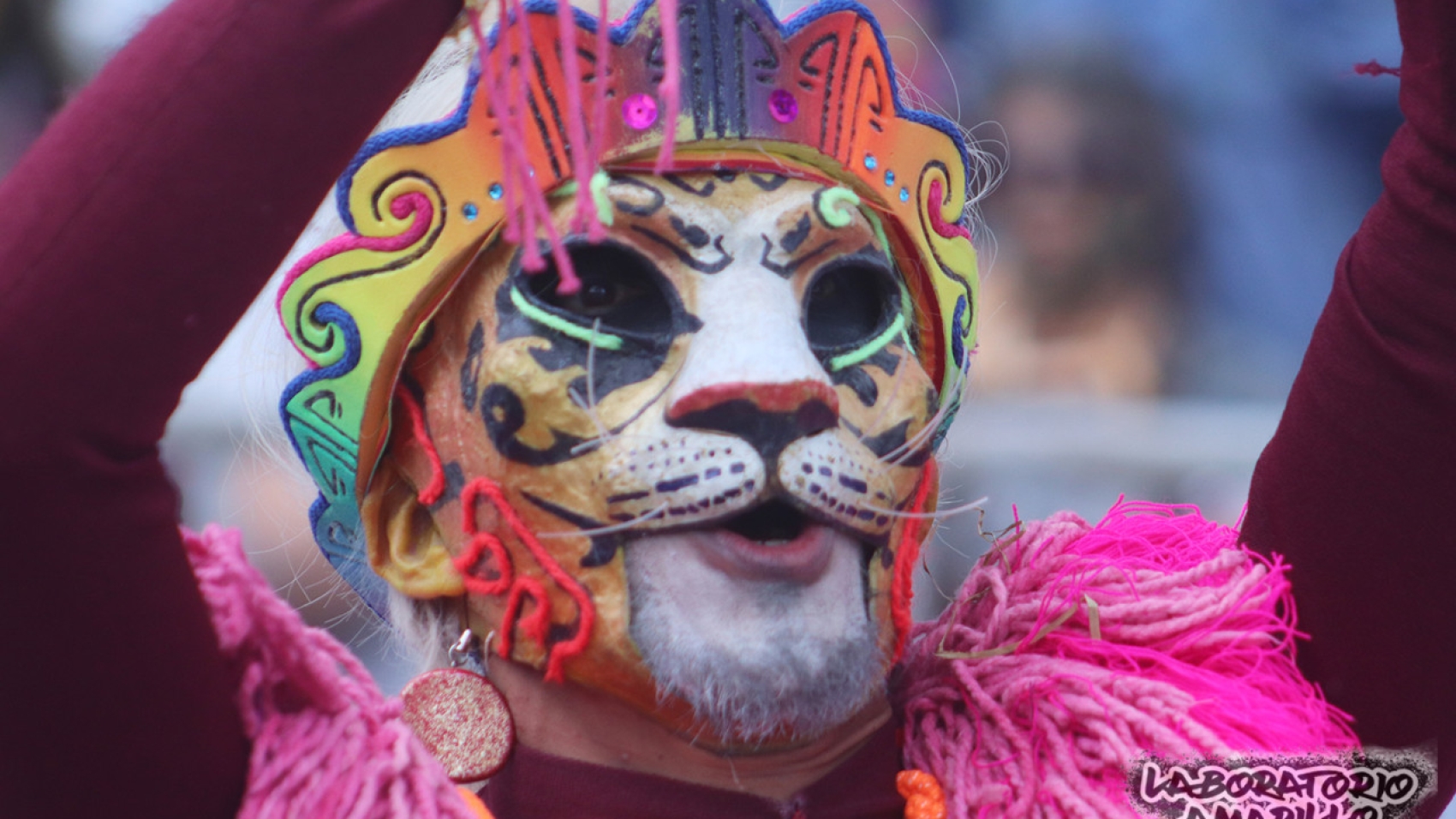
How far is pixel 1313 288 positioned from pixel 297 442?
3.01 metres

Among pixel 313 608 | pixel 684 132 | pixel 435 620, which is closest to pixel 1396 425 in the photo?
pixel 684 132

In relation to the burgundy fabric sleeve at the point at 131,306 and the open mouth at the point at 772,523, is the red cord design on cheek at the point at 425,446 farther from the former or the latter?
the burgundy fabric sleeve at the point at 131,306

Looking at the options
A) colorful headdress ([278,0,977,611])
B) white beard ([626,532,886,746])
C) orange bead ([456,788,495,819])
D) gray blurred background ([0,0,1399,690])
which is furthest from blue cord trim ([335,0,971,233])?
gray blurred background ([0,0,1399,690])

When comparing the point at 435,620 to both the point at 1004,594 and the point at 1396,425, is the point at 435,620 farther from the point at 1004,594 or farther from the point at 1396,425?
the point at 1396,425

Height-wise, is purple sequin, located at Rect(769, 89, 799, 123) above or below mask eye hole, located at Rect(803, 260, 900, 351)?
above

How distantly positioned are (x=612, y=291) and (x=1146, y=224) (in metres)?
2.51

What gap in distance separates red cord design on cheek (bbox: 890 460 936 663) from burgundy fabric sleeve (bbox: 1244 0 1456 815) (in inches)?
18.1

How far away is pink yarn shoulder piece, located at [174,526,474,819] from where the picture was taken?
4.62ft

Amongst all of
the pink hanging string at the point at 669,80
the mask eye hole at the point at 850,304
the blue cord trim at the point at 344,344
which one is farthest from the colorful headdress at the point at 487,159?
the pink hanging string at the point at 669,80

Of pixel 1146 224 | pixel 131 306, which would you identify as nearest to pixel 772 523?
pixel 131 306

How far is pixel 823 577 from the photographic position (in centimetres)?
168

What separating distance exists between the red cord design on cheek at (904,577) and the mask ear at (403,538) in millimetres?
552

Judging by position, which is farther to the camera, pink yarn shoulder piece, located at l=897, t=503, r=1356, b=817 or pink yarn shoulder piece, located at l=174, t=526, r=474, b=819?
pink yarn shoulder piece, located at l=897, t=503, r=1356, b=817

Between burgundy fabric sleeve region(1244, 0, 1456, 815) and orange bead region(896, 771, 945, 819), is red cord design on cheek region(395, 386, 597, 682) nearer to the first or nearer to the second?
orange bead region(896, 771, 945, 819)
